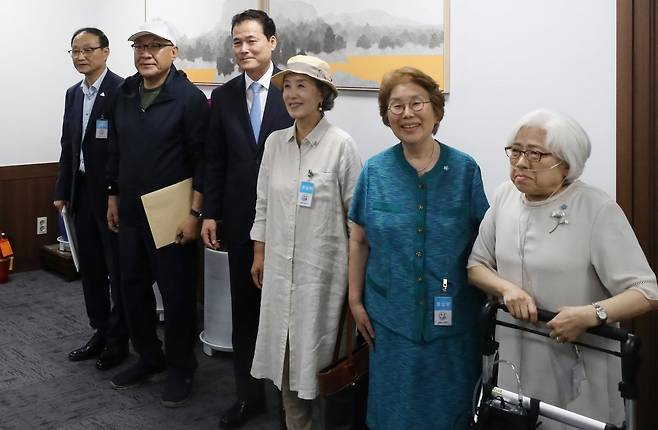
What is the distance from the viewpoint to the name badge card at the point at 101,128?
3348mm

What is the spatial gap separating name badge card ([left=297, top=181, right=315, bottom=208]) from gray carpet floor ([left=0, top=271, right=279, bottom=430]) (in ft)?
3.54

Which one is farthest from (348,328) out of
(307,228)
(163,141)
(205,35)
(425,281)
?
(205,35)

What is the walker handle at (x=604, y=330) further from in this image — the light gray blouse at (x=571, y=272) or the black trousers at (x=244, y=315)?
the black trousers at (x=244, y=315)

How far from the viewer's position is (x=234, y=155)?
8.89ft

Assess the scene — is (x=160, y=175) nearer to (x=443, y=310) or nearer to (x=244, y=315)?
(x=244, y=315)

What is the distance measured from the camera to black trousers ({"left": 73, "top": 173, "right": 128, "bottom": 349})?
3426 mm

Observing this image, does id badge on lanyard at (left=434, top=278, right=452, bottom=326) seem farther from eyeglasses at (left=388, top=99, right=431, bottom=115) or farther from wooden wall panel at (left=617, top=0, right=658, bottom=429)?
wooden wall panel at (left=617, top=0, right=658, bottom=429)

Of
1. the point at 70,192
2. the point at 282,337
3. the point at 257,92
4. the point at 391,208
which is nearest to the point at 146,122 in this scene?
the point at 257,92

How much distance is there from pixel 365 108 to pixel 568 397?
5.75 ft

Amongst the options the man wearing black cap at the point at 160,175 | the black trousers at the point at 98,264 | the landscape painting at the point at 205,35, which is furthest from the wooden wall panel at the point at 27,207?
the man wearing black cap at the point at 160,175

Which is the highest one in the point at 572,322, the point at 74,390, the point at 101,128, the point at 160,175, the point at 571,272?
the point at 101,128

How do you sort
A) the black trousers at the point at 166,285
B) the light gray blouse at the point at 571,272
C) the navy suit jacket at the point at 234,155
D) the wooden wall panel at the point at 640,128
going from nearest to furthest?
the light gray blouse at the point at 571,272, the wooden wall panel at the point at 640,128, the navy suit jacket at the point at 234,155, the black trousers at the point at 166,285

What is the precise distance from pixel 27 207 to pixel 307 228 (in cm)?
378

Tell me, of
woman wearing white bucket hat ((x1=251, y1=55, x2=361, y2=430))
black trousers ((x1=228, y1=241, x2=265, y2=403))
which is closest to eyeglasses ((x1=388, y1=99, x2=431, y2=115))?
woman wearing white bucket hat ((x1=251, y1=55, x2=361, y2=430))
